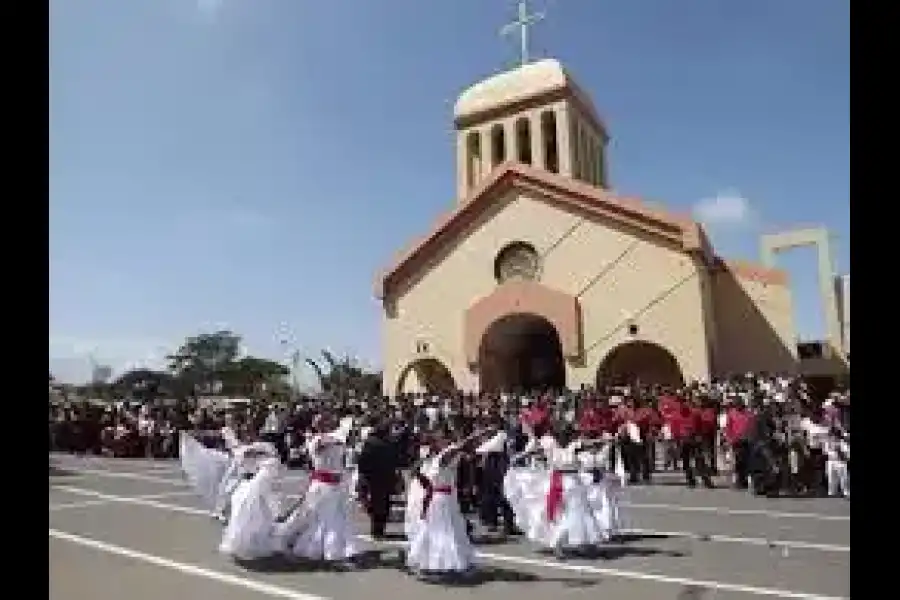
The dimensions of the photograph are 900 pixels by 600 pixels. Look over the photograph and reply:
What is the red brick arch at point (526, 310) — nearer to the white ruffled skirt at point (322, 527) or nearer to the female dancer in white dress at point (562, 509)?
the female dancer in white dress at point (562, 509)

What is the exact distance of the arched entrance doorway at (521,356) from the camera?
3062 centimetres

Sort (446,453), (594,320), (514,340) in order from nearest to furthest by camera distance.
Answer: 1. (446,453)
2. (594,320)
3. (514,340)

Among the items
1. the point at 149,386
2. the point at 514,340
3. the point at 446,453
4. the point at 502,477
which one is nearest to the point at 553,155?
the point at 514,340

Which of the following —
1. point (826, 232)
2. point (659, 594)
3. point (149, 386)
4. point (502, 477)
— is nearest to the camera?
point (659, 594)

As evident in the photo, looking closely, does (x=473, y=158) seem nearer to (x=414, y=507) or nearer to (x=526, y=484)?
(x=526, y=484)

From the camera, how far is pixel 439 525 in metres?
9.67

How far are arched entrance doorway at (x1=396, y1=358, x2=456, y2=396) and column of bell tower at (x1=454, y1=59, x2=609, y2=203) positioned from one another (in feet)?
28.6

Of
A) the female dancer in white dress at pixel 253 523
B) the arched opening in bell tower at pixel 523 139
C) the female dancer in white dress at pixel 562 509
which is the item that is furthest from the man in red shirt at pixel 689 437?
→ the arched opening in bell tower at pixel 523 139

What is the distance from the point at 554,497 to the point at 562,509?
0.17 m

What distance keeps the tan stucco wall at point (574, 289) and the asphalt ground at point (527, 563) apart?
12767 millimetres

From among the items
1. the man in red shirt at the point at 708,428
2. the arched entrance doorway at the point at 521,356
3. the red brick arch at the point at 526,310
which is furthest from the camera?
the arched entrance doorway at the point at 521,356
